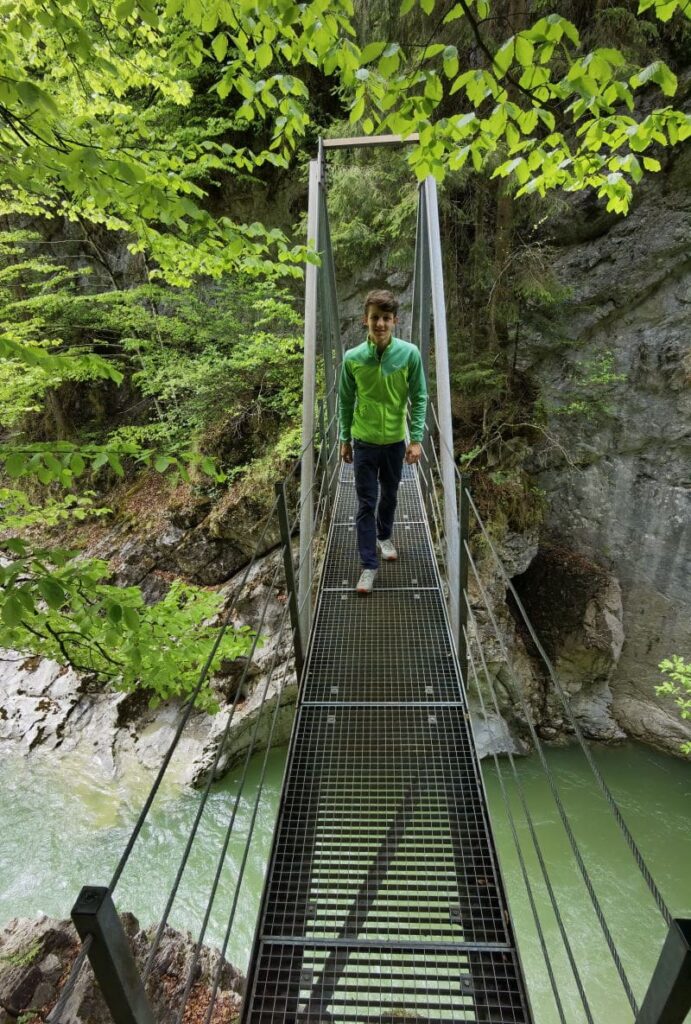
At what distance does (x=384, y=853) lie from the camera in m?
1.66

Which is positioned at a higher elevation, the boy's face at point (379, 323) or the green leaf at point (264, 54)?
the green leaf at point (264, 54)

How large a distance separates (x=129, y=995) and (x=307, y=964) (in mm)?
879

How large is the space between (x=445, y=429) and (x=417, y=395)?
0.77ft

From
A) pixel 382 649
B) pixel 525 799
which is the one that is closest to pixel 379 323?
pixel 382 649

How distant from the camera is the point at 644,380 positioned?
5879 millimetres

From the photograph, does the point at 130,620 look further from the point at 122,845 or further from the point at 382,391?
the point at 122,845

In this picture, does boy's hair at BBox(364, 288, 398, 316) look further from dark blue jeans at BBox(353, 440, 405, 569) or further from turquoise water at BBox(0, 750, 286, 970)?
turquoise water at BBox(0, 750, 286, 970)

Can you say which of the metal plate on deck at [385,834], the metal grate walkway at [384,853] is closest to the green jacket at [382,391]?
the metal grate walkway at [384,853]

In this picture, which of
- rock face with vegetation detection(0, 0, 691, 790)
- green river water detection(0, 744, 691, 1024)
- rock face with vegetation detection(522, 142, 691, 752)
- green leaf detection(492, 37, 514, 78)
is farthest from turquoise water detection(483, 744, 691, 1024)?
green leaf detection(492, 37, 514, 78)

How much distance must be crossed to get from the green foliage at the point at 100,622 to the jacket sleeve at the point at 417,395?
1.41 m

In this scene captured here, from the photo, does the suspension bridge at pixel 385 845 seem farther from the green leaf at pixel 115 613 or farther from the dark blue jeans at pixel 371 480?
the green leaf at pixel 115 613

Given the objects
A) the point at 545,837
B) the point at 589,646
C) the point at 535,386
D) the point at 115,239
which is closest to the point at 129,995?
the point at 545,837

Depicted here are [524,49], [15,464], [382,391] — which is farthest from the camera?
[382,391]

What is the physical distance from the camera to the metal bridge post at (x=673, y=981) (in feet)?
2.24
